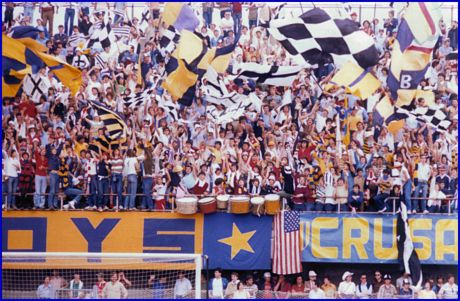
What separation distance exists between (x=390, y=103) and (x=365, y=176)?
2259 mm

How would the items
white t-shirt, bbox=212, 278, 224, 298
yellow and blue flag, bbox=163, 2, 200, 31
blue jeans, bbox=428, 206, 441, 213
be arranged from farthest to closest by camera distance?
yellow and blue flag, bbox=163, 2, 200, 31 < blue jeans, bbox=428, 206, 441, 213 < white t-shirt, bbox=212, 278, 224, 298

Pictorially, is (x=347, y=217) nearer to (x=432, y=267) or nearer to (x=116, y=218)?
(x=432, y=267)

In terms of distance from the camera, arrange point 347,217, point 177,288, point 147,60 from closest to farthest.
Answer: point 177,288
point 347,217
point 147,60

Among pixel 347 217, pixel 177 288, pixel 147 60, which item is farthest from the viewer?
pixel 147 60

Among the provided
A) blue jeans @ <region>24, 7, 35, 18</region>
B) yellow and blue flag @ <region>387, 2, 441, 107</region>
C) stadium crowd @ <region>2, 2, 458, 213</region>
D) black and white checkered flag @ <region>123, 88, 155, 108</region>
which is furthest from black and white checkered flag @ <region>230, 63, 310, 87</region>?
blue jeans @ <region>24, 7, 35, 18</region>

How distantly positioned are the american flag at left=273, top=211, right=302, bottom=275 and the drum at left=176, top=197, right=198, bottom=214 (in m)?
1.79

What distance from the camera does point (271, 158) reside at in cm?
2333

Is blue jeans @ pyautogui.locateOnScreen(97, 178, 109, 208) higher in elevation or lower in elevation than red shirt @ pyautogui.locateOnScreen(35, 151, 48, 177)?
lower

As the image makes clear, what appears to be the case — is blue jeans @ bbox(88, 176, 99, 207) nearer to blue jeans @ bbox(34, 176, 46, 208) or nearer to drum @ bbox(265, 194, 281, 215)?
blue jeans @ bbox(34, 176, 46, 208)

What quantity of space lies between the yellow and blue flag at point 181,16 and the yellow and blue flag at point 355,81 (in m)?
3.74

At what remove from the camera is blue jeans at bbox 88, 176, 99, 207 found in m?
23.1

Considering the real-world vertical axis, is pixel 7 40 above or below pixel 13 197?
above

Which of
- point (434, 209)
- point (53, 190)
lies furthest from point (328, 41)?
point (53, 190)

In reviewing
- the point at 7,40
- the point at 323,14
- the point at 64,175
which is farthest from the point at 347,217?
the point at 7,40
